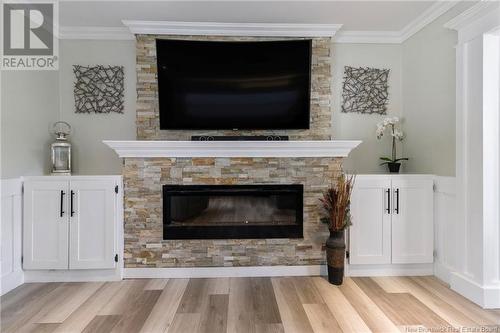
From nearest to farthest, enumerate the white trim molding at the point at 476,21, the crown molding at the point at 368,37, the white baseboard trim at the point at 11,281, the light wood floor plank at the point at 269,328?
the light wood floor plank at the point at 269,328 → the white trim molding at the point at 476,21 → the white baseboard trim at the point at 11,281 → the crown molding at the point at 368,37

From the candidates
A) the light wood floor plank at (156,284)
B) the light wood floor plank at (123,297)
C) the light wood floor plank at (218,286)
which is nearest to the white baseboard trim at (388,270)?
the light wood floor plank at (218,286)

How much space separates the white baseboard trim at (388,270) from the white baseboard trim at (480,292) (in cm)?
42

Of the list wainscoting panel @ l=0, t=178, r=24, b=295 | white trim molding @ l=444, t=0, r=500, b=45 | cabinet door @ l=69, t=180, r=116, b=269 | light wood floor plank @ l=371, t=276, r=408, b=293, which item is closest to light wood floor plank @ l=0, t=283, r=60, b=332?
wainscoting panel @ l=0, t=178, r=24, b=295

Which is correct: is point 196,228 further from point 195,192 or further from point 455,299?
point 455,299

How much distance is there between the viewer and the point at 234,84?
3045 mm

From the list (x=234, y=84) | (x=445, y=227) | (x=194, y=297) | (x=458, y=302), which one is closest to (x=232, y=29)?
(x=234, y=84)

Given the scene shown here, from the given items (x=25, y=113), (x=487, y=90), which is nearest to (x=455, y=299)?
(x=487, y=90)

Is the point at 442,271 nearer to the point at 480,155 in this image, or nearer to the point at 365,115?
the point at 480,155

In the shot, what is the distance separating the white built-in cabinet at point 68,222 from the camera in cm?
268

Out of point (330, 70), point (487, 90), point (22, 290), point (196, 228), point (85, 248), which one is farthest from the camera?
point (330, 70)

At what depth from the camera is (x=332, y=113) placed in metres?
3.41

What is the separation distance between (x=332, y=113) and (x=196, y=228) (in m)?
2.00

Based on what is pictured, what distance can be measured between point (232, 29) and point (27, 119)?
2.20m

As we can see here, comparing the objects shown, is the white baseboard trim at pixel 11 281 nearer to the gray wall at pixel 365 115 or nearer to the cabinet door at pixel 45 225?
the cabinet door at pixel 45 225
